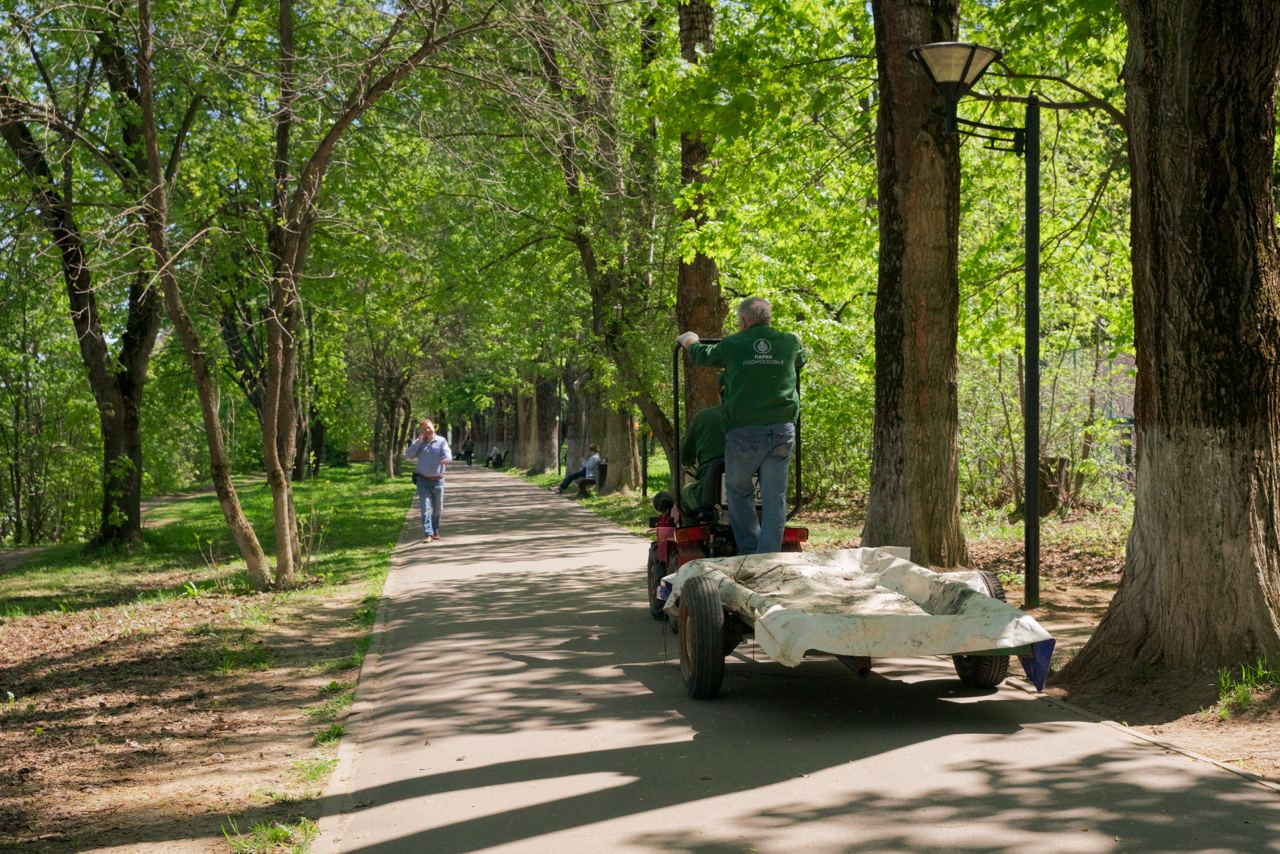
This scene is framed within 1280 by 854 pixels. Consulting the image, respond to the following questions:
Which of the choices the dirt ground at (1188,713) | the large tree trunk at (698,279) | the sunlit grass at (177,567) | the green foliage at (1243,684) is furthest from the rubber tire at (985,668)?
the large tree trunk at (698,279)

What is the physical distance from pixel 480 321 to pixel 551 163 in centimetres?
1646

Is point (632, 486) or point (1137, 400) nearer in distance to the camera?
point (1137, 400)

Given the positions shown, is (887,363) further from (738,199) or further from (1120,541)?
(738,199)

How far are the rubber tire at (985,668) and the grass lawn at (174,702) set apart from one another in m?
3.49

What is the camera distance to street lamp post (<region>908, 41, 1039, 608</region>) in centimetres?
900

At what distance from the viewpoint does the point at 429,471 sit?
18.3 m

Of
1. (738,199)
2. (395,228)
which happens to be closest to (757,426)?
(738,199)

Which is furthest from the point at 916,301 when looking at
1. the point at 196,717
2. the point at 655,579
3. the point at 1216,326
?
the point at 196,717

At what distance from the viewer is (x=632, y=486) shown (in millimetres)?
30281

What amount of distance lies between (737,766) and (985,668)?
6.32ft

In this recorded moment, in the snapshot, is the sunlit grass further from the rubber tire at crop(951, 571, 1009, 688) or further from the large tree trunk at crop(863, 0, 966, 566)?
the rubber tire at crop(951, 571, 1009, 688)

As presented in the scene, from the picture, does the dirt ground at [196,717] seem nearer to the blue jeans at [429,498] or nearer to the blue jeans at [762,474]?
the blue jeans at [762,474]

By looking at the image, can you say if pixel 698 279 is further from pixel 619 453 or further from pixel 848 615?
pixel 619 453

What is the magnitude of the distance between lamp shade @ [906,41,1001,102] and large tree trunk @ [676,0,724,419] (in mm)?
6794
